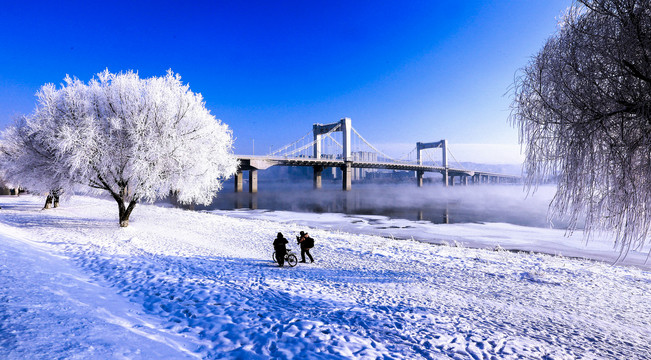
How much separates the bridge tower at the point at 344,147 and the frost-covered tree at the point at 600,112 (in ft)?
252

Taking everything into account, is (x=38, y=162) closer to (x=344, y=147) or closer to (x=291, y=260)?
(x=291, y=260)

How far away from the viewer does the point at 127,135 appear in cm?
1487

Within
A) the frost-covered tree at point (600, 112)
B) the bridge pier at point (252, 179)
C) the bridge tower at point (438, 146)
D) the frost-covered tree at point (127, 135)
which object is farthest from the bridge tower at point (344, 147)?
the frost-covered tree at point (600, 112)

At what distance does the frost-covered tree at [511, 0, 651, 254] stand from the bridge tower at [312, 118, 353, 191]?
76.9 m

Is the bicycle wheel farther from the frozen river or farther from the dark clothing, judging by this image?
the frozen river

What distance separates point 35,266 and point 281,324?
7.10 m

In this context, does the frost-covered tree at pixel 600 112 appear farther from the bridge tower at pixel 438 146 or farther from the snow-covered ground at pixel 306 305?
the bridge tower at pixel 438 146

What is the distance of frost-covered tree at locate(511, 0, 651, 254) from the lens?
476cm

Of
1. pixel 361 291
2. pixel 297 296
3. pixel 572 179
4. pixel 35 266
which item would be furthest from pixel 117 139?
pixel 572 179

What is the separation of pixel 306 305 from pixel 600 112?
658 centimetres

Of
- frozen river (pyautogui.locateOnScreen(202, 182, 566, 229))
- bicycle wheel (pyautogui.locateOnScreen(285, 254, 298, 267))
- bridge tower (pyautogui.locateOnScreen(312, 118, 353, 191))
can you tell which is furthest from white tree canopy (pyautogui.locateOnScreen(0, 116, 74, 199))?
bridge tower (pyautogui.locateOnScreen(312, 118, 353, 191))

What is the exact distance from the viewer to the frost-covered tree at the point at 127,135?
14172 millimetres

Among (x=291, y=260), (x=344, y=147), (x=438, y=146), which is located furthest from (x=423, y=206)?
(x=438, y=146)

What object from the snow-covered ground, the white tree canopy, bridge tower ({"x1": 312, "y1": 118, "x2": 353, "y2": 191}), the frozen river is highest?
bridge tower ({"x1": 312, "y1": 118, "x2": 353, "y2": 191})
